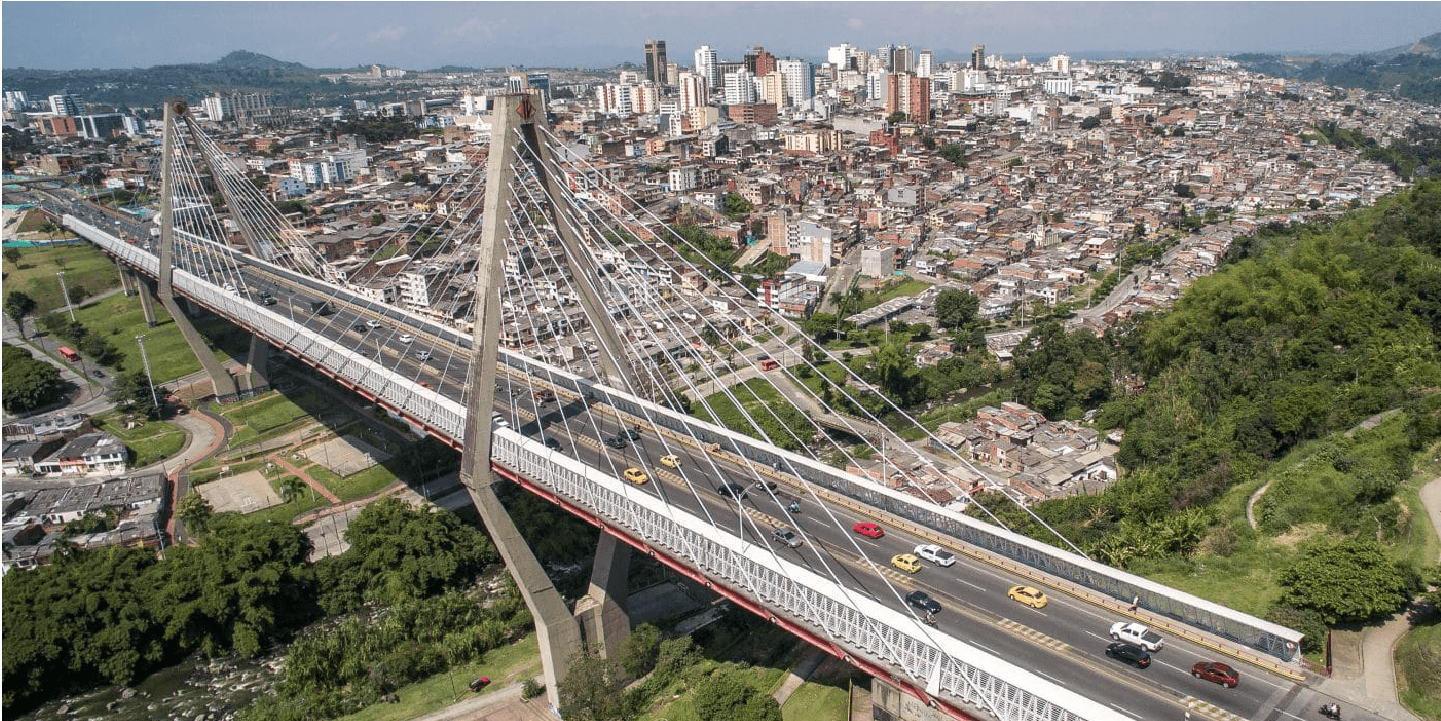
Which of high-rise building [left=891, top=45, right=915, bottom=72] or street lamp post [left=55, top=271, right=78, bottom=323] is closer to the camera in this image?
street lamp post [left=55, top=271, right=78, bottom=323]

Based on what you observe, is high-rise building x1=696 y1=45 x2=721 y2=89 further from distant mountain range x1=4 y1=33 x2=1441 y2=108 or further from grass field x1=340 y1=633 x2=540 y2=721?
grass field x1=340 y1=633 x2=540 y2=721

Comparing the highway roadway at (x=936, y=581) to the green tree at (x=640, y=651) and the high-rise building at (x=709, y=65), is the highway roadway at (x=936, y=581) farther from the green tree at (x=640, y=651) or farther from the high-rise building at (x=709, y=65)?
the high-rise building at (x=709, y=65)

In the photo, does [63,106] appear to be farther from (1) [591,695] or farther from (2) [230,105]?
(1) [591,695]

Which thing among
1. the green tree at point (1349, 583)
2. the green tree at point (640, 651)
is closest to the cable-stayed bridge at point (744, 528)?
the green tree at point (640, 651)

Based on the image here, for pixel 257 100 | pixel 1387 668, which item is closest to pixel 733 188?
pixel 1387 668

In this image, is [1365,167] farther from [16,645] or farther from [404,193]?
[16,645]

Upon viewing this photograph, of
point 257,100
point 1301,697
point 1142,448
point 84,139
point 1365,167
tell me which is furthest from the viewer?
point 257,100

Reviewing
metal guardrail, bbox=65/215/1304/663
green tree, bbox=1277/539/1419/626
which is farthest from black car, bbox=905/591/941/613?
green tree, bbox=1277/539/1419/626
